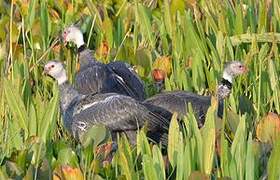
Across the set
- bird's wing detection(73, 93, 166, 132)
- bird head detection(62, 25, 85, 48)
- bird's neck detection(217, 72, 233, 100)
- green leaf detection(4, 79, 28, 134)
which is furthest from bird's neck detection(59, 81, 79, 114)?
green leaf detection(4, 79, 28, 134)

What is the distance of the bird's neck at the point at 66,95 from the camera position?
6.04 meters

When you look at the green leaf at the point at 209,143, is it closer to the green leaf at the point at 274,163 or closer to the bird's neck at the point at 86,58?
the green leaf at the point at 274,163

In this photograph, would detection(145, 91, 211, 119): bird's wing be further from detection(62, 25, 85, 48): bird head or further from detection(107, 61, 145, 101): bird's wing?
detection(62, 25, 85, 48): bird head

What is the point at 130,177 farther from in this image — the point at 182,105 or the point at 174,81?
the point at 174,81

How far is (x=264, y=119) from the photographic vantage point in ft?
15.0

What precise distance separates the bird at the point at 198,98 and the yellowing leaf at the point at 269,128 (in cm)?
68

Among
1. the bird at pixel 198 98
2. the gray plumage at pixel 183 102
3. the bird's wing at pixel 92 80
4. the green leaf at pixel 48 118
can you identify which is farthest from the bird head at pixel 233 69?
the green leaf at pixel 48 118

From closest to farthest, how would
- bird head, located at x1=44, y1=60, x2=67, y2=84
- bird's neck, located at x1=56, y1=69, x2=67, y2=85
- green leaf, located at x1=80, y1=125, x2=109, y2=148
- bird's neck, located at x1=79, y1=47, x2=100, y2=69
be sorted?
green leaf, located at x1=80, y1=125, x2=109, y2=148 → bird head, located at x1=44, y1=60, x2=67, y2=84 → bird's neck, located at x1=56, y1=69, x2=67, y2=85 → bird's neck, located at x1=79, y1=47, x2=100, y2=69

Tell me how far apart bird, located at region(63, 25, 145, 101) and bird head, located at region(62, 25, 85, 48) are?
9 cm

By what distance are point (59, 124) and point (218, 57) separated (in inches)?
40.2

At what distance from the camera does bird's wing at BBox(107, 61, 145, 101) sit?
5.99 meters

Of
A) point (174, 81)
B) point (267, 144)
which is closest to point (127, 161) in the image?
point (267, 144)

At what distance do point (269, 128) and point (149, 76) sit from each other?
1814mm

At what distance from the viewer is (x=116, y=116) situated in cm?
548
